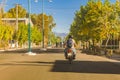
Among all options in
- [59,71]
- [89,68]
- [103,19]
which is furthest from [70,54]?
[103,19]

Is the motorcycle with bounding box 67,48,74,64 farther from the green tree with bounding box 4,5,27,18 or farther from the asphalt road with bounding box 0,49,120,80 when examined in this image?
the green tree with bounding box 4,5,27,18

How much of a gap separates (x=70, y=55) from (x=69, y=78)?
10.3 meters

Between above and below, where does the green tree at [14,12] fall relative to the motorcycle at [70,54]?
above

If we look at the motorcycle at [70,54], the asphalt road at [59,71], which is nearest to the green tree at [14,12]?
the motorcycle at [70,54]

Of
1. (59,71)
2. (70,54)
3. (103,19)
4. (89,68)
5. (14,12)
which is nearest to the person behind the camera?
(59,71)

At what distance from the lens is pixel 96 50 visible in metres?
53.6

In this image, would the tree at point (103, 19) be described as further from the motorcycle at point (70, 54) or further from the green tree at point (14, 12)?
the green tree at point (14, 12)

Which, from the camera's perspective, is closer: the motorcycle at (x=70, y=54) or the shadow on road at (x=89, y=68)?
the shadow on road at (x=89, y=68)

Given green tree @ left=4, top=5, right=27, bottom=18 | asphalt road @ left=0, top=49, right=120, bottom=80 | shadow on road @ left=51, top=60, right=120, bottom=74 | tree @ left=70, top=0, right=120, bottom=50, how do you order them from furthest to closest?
green tree @ left=4, top=5, right=27, bottom=18 < tree @ left=70, top=0, right=120, bottom=50 < shadow on road @ left=51, top=60, right=120, bottom=74 < asphalt road @ left=0, top=49, right=120, bottom=80

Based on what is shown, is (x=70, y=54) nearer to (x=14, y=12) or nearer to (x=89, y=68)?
(x=89, y=68)

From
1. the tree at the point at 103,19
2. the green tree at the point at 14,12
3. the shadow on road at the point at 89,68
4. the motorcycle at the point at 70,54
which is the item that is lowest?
the shadow on road at the point at 89,68

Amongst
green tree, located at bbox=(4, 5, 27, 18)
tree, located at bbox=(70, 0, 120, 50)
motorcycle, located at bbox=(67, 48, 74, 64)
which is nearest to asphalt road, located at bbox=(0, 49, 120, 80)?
motorcycle, located at bbox=(67, 48, 74, 64)

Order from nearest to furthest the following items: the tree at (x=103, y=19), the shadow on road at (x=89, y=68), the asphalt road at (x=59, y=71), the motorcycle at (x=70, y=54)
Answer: the asphalt road at (x=59, y=71), the shadow on road at (x=89, y=68), the motorcycle at (x=70, y=54), the tree at (x=103, y=19)

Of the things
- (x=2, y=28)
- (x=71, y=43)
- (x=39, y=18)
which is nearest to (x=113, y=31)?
(x=71, y=43)
